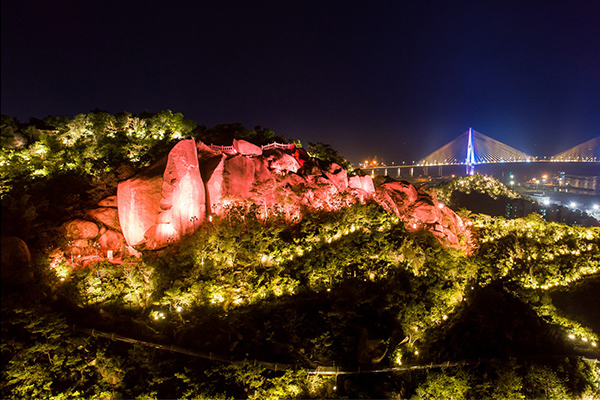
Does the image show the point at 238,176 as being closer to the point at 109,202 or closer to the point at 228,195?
the point at 228,195

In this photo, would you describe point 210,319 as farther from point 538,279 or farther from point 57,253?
point 538,279

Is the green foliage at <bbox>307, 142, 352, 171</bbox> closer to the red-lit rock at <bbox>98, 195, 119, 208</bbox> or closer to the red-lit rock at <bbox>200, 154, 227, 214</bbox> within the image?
the red-lit rock at <bbox>200, 154, 227, 214</bbox>

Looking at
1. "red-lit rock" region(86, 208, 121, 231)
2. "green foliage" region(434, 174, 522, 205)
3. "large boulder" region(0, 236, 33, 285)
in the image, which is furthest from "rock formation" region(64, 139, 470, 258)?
"green foliage" region(434, 174, 522, 205)

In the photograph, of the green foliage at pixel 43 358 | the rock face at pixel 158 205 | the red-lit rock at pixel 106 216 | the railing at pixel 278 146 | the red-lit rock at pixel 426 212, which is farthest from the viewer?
the red-lit rock at pixel 426 212

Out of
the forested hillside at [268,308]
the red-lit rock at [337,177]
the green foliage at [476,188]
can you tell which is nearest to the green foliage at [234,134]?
the forested hillside at [268,308]

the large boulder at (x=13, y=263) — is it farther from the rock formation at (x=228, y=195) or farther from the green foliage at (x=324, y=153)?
the green foliage at (x=324, y=153)

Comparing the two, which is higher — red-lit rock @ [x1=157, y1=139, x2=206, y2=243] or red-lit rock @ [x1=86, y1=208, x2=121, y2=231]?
red-lit rock @ [x1=157, y1=139, x2=206, y2=243]

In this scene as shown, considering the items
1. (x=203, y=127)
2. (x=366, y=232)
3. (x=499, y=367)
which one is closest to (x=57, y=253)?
(x=203, y=127)
